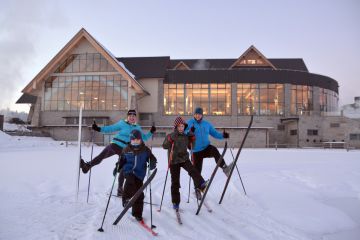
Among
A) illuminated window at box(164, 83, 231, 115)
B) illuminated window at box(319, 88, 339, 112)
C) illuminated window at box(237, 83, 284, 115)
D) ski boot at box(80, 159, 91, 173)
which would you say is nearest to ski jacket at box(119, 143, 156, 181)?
ski boot at box(80, 159, 91, 173)

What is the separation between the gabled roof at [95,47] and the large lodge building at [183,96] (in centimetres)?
10

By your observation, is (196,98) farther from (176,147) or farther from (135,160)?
(135,160)

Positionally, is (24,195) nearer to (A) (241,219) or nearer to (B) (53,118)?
(A) (241,219)

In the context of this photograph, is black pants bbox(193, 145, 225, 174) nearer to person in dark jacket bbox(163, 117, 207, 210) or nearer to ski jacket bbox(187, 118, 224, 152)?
ski jacket bbox(187, 118, 224, 152)

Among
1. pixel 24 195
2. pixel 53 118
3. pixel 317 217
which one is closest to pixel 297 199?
pixel 317 217

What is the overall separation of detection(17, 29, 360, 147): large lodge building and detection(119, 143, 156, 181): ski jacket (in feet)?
82.4

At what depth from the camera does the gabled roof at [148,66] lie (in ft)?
114

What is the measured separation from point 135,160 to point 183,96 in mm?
31285

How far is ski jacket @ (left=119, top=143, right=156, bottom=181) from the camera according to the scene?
431cm

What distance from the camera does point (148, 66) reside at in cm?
3566

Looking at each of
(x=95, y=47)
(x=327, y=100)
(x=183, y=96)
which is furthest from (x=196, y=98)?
(x=327, y=100)

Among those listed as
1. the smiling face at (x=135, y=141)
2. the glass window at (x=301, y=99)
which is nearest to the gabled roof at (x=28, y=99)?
the glass window at (x=301, y=99)

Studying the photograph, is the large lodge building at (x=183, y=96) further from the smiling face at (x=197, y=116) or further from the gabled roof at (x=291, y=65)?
the smiling face at (x=197, y=116)

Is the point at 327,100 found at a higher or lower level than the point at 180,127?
higher
